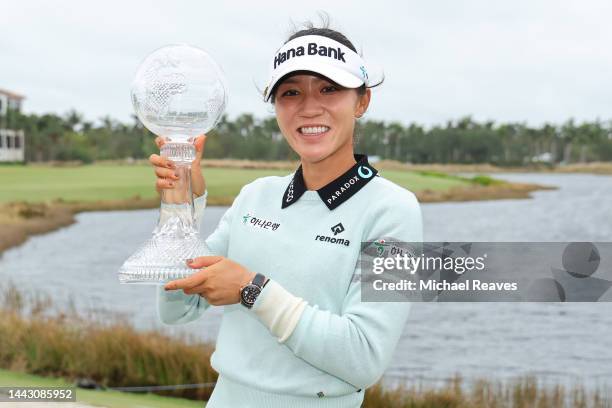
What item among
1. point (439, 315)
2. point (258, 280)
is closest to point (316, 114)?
point (258, 280)

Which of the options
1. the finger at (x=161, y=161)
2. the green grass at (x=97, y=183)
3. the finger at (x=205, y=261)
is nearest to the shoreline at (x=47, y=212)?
the green grass at (x=97, y=183)

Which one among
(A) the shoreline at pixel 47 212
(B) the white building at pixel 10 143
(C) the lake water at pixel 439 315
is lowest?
(C) the lake water at pixel 439 315

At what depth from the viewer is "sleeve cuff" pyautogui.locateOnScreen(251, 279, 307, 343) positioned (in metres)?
1.73

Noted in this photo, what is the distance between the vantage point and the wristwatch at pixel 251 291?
1737mm

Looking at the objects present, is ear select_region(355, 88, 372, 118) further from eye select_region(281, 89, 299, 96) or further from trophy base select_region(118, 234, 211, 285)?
trophy base select_region(118, 234, 211, 285)

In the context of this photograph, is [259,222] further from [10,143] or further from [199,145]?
[10,143]

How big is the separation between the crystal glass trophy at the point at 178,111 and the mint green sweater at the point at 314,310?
0.58ft

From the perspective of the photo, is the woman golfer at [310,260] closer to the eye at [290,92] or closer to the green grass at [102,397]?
the eye at [290,92]

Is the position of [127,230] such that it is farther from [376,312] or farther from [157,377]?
[376,312]

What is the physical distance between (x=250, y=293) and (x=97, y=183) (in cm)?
4836

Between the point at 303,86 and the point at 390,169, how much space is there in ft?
234

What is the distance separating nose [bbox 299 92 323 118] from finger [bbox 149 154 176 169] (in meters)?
0.41

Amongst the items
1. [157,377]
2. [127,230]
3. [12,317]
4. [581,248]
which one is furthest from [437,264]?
[127,230]

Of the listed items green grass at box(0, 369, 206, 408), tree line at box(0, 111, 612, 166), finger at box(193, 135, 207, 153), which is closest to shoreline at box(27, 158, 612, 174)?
tree line at box(0, 111, 612, 166)
